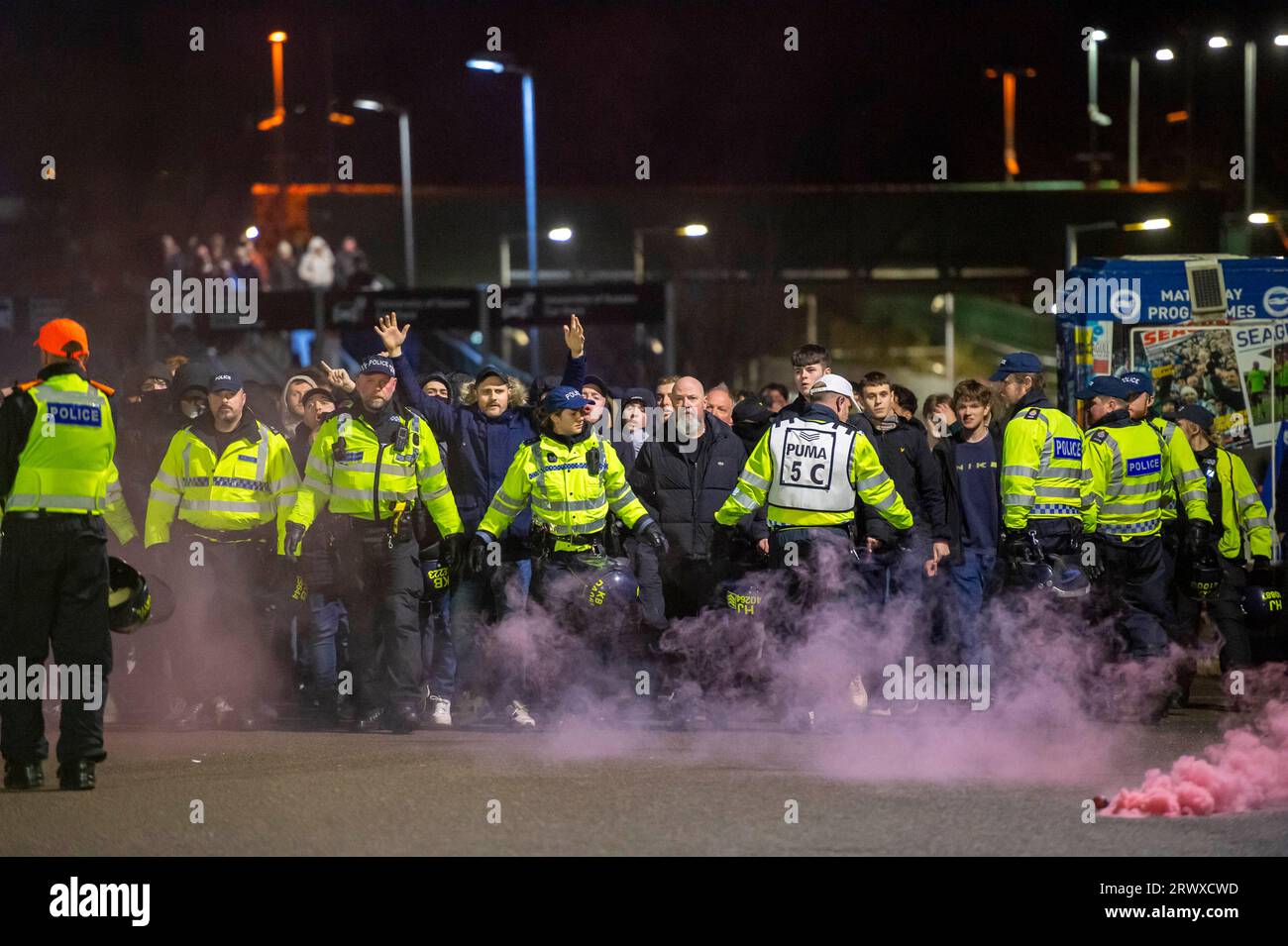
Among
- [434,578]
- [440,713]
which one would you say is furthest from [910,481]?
[440,713]

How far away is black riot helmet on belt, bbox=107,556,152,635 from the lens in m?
9.20

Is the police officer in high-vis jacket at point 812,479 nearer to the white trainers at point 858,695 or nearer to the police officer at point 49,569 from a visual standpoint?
the white trainers at point 858,695

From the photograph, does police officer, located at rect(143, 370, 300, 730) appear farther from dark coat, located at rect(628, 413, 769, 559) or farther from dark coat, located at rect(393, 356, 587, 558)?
dark coat, located at rect(628, 413, 769, 559)

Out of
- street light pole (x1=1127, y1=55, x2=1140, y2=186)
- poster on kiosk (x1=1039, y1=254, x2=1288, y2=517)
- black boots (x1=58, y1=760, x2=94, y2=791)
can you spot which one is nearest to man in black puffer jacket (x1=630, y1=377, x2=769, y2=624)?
poster on kiosk (x1=1039, y1=254, x2=1288, y2=517)

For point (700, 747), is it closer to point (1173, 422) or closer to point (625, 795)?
point (625, 795)

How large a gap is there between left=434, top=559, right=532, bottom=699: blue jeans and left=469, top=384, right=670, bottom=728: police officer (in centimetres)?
53

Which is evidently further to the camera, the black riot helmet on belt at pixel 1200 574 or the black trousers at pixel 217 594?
the black riot helmet on belt at pixel 1200 574

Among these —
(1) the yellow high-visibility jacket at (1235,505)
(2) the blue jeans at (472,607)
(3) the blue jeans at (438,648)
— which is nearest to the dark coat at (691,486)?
(2) the blue jeans at (472,607)

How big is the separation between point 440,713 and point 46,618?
9.71 ft

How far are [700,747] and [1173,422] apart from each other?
426 centimetres

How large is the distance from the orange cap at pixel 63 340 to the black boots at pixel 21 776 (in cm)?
201

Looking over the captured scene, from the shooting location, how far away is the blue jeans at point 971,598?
11445 mm

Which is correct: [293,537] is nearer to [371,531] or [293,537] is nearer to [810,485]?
[371,531]

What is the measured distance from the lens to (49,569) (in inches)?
340
